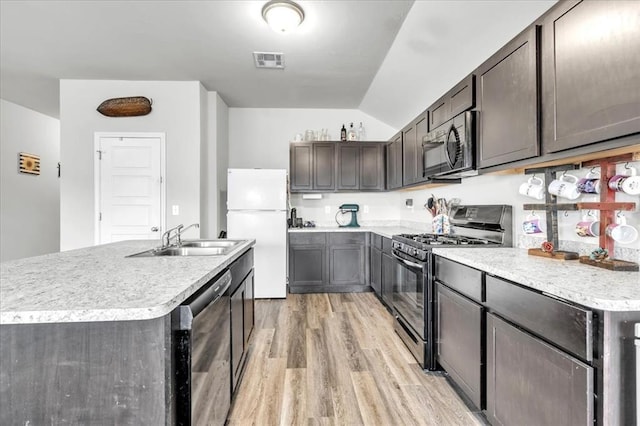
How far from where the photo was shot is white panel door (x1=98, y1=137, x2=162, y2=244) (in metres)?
3.72

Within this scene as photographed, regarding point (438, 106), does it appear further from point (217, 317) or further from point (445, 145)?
point (217, 317)

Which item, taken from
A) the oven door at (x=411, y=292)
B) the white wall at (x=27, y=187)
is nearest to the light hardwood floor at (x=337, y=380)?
the oven door at (x=411, y=292)

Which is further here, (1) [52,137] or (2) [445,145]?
(1) [52,137]

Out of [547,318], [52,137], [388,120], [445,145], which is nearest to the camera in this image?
[547,318]

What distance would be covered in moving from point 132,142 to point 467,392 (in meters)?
4.19

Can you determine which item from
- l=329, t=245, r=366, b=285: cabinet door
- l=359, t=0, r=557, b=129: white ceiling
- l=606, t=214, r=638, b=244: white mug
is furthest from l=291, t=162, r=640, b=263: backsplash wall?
l=359, t=0, r=557, b=129: white ceiling

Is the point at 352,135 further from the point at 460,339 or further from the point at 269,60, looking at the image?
the point at 460,339

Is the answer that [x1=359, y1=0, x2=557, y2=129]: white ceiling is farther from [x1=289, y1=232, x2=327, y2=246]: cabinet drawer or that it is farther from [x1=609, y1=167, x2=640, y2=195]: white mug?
[x1=289, y1=232, x2=327, y2=246]: cabinet drawer

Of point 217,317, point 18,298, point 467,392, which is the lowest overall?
point 467,392

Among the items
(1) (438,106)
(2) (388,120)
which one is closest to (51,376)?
(1) (438,106)

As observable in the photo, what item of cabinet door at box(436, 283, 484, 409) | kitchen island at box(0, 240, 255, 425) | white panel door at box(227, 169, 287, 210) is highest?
white panel door at box(227, 169, 287, 210)

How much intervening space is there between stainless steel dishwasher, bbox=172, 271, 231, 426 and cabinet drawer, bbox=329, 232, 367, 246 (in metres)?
2.60

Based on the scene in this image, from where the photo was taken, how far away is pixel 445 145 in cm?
226

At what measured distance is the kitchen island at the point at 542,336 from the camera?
0.95 metres
